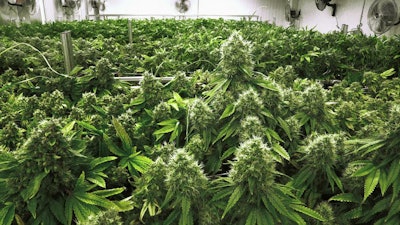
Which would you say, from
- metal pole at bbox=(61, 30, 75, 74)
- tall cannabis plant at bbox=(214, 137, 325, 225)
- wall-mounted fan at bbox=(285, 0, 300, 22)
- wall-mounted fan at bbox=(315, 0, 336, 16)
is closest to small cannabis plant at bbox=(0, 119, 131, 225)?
tall cannabis plant at bbox=(214, 137, 325, 225)

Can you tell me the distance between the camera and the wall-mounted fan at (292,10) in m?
13.1

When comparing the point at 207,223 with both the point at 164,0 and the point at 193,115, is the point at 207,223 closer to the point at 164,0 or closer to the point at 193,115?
the point at 193,115

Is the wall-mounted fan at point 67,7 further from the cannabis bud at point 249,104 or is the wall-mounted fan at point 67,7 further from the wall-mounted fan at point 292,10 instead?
the wall-mounted fan at point 292,10

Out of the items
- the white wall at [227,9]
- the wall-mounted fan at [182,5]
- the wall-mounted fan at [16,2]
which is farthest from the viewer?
the wall-mounted fan at [182,5]

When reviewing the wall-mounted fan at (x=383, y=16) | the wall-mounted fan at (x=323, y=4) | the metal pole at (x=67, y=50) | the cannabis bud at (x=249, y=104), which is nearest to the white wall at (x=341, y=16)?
the wall-mounted fan at (x=323, y=4)

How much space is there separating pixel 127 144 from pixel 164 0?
14.0m

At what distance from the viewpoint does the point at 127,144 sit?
44.0 inches

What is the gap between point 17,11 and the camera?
4.46 meters

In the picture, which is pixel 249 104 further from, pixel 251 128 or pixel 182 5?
pixel 182 5

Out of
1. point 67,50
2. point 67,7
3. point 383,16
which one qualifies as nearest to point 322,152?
point 67,50

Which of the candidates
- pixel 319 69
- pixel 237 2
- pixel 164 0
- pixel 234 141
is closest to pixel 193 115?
pixel 234 141

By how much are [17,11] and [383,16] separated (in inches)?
268

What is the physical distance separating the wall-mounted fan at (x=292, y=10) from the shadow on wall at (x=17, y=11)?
10.9m

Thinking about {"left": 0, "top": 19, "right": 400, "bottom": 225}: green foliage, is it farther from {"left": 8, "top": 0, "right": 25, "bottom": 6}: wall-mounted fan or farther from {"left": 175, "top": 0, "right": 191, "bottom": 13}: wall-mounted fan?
{"left": 175, "top": 0, "right": 191, "bottom": 13}: wall-mounted fan
